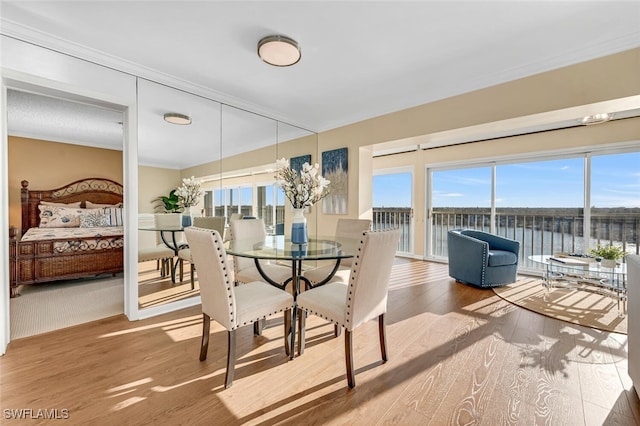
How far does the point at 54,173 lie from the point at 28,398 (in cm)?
431

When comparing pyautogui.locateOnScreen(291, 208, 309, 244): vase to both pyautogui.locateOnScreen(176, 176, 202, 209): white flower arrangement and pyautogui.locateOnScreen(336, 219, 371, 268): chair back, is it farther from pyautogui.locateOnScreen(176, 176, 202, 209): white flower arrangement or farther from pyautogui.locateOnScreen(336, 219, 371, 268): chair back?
pyautogui.locateOnScreen(176, 176, 202, 209): white flower arrangement

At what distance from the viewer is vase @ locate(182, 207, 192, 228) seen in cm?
307

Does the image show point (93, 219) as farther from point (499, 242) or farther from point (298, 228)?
point (499, 242)

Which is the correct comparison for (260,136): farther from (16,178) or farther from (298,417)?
(16,178)

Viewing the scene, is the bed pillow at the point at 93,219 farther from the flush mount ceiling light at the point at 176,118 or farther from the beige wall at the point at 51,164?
the flush mount ceiling light at the point at 176,118

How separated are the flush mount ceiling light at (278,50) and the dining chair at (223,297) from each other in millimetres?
1572

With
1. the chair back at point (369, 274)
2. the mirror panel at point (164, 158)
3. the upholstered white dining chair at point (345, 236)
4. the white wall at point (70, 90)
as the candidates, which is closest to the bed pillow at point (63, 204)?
the mirror panel at point (164, 158)

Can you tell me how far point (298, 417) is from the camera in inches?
56.0

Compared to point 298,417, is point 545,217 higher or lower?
higher

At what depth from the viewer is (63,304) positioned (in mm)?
2998

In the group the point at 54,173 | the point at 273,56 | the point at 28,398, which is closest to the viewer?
the point at 28,398

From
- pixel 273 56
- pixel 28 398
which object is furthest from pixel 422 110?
pixel 28 398

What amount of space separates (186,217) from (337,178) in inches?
89.1

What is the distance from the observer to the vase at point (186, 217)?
307 cm
